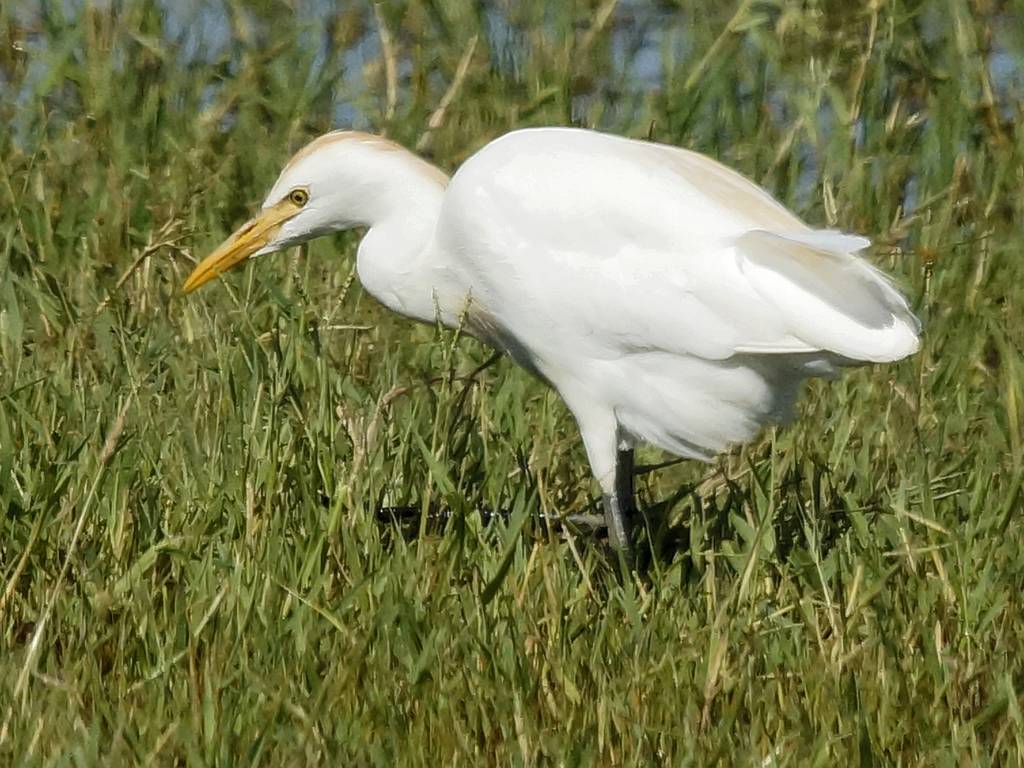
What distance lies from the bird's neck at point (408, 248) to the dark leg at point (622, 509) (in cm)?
44

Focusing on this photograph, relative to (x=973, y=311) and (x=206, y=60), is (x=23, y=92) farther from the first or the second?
(x=973, y=311)

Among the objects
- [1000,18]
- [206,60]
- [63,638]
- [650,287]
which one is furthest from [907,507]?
[206,60]

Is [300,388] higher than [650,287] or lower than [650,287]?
lower

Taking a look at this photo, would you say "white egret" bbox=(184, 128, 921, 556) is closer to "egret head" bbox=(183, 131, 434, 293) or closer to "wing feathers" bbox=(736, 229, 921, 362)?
"wing feathers" bbox=(736, 229, 921, 362)

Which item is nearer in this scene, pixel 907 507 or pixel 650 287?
pixel 650 287

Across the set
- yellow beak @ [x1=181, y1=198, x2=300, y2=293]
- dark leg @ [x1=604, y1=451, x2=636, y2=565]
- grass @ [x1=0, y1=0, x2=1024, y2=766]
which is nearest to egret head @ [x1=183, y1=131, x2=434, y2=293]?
yellow beak @ [x1=181, y1=198, x2=300, y2=293]

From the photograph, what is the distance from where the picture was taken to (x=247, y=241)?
418cm

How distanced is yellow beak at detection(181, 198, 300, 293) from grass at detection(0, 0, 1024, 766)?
120 mm

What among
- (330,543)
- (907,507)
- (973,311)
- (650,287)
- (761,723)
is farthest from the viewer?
(973,311)

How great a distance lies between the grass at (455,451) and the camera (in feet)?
9.84

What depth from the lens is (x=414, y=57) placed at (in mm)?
5922

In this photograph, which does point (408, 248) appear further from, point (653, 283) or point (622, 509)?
point (622, 509)

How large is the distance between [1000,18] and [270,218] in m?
2.55

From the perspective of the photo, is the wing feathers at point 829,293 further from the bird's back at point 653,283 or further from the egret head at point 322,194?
the egret head at point 322,194
